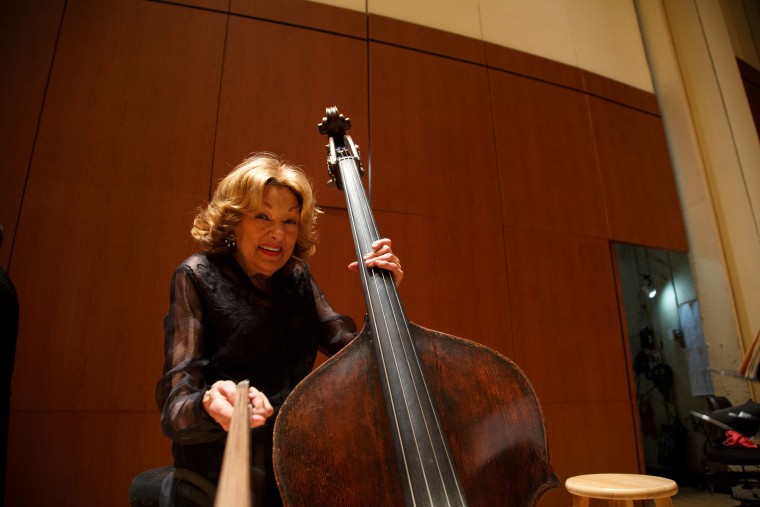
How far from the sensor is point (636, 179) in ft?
11.7

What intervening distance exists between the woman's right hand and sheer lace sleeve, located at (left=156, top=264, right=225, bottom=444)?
4 centimetres

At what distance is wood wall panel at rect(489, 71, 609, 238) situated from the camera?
10.4ft

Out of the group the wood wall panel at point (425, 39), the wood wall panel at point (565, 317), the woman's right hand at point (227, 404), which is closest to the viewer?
the woman's right hand at point (227, 404)

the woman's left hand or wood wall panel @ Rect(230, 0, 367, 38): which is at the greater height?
wood wall panel @ Rect(230, 0, 367, 38)

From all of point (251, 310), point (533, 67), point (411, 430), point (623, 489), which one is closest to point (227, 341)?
point (251, 310)

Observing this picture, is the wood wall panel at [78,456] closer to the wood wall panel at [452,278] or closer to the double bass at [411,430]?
the wood wall panel at [452,278]

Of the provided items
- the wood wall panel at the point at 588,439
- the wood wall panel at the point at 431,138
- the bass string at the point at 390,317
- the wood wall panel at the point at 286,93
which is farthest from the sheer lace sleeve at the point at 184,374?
the wood wall panel at the point at 588,439

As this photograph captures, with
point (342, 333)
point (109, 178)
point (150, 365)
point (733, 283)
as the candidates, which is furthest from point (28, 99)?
point (733, 283)

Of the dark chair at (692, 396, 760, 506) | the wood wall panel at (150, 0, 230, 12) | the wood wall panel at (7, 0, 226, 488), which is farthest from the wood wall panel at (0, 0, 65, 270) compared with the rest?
the dark chair at (692, 396, 760, 506)

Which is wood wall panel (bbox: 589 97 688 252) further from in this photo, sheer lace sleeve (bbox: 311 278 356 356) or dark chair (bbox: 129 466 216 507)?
dark chair (bbox: 129 466 216 507)

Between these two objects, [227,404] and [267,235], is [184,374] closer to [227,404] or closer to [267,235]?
[227,404]

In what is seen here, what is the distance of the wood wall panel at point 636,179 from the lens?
341 centimetres

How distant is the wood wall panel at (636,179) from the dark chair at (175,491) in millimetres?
3165

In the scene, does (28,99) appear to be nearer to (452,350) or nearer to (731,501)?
(452,350)
